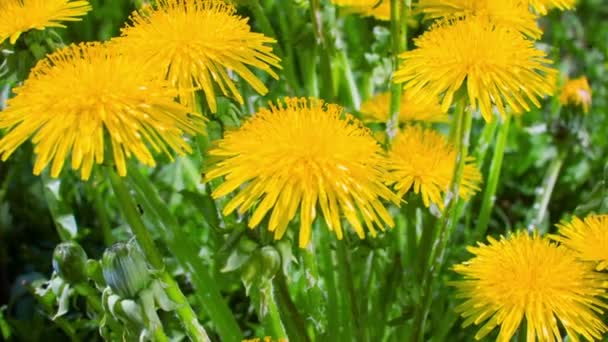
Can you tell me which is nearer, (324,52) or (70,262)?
(70,262)

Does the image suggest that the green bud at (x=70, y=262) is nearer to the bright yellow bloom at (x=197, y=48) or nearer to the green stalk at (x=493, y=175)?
the bright yellow bloom at (x=197, y=48)

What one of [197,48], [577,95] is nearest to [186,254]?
[197,48]

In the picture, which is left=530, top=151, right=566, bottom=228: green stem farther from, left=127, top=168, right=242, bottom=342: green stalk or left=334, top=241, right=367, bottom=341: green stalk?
left=127, top=168, right=242, bottom=342: green stalk

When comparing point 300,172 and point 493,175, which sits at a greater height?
point 300,172

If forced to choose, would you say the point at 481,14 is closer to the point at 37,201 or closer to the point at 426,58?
the point at 426,58

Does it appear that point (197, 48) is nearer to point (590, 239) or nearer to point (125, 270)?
point (125, 270)

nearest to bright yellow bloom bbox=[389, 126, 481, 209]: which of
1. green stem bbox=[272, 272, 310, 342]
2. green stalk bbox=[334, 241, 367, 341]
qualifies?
green stalk bbox=[334, 241, 367, 341]
